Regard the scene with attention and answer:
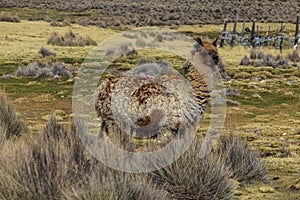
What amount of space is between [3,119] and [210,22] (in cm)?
4628

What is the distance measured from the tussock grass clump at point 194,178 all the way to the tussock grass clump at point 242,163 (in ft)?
3.86

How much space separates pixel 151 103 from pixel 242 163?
1646mm

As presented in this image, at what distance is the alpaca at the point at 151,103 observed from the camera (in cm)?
817

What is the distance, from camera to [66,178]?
232 inches

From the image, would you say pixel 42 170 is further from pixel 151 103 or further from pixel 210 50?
pixel 210 50

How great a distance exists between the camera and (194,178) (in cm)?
656

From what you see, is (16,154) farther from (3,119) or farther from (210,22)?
(210,22)

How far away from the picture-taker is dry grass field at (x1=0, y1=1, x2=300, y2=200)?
5816 millimetres

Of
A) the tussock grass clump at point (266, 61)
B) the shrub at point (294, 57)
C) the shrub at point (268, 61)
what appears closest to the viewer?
the tussock grass clump at point (266, 61)

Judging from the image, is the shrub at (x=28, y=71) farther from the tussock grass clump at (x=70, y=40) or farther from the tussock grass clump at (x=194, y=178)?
the tussock grass clump at (x=194, y=178)

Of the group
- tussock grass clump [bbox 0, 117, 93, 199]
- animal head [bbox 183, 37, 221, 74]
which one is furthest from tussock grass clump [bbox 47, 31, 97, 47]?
tussock grass clump [bbox 0, 117, 93, 199]

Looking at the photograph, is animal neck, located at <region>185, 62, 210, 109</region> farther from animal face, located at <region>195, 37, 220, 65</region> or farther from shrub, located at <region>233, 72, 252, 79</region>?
shrub, located at <region>233, 72, 252, 79</region>

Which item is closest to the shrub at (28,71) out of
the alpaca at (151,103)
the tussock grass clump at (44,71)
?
the tussock grass clump at (44,71)

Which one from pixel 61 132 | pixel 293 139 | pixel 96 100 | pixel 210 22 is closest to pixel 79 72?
pixel 293 139
